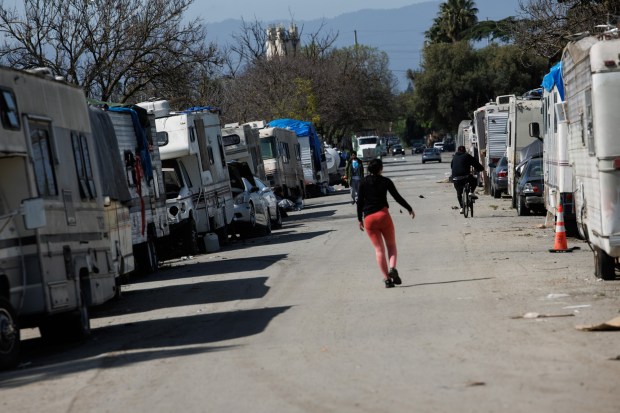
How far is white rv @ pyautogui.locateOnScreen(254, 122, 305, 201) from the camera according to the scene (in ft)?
151

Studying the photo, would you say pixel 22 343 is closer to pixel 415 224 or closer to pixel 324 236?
pixel 324 236

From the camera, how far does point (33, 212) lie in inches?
449

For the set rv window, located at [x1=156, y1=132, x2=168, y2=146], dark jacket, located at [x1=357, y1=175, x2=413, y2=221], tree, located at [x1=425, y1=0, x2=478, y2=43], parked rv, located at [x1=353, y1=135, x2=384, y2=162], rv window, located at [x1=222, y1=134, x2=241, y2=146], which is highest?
tree, located at [x1=425, y1=0, x2=478, y2=43]

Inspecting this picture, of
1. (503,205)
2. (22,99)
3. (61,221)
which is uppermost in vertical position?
(22,99)

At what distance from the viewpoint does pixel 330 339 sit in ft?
38.6

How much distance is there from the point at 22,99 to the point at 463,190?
2034cm

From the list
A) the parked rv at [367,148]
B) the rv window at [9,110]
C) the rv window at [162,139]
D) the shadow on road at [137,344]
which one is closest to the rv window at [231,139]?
the rv window at [162,139]

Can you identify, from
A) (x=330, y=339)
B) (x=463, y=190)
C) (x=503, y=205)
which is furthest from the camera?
(x=503, y=205)

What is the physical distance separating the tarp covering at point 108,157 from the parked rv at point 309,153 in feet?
121

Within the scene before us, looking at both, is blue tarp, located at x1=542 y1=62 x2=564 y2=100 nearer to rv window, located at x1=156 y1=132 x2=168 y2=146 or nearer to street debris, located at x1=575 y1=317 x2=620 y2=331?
rv window, located at x1=156 y1=132 x2=168 y2=146

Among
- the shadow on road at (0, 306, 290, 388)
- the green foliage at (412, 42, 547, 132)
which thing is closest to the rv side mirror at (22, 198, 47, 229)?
the shadow on road at (0, 306, 290, 388)

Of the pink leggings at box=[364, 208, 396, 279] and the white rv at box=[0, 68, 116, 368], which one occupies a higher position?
the white rv at box=[0, 68, 116, 368]

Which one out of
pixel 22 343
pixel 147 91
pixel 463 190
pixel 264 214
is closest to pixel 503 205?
pixel 463 190

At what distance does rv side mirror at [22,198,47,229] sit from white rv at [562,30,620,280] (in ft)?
22.5
